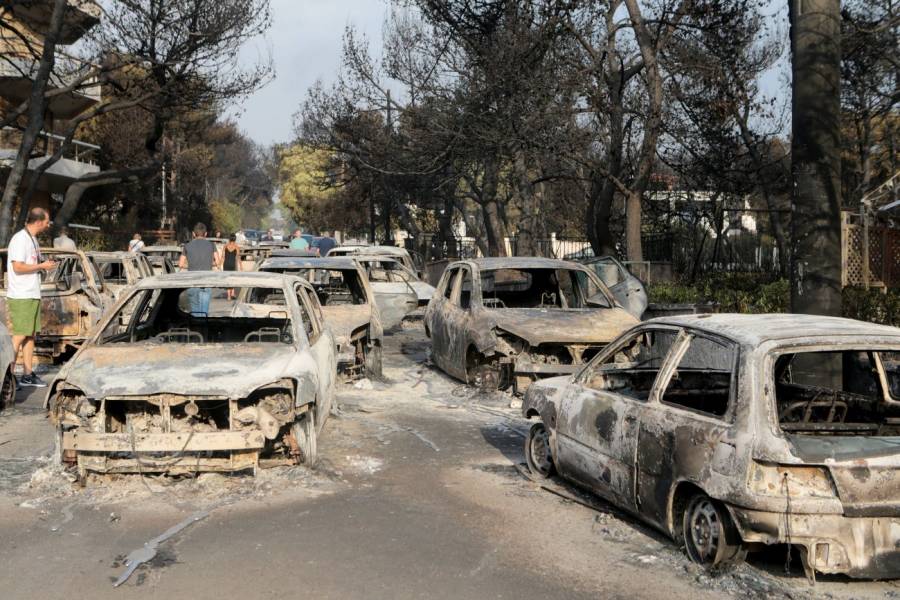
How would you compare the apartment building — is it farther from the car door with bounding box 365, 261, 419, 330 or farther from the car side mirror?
the car side mirror

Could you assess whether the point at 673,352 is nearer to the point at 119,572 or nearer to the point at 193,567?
the point at 193,567

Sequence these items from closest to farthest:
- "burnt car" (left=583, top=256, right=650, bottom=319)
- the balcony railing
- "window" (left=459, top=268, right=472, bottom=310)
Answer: "window" (left=459, top=268, right=472, bottom=310)
"burnt car" (left=583, top=256, right=650, bottom=319)
the balcony railing

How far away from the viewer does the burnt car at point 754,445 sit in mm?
4504

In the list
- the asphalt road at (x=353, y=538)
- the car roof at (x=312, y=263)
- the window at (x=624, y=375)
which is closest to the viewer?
the asphalt road at (x=353, y=538)

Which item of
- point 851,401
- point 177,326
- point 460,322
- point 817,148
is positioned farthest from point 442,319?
point 851,401

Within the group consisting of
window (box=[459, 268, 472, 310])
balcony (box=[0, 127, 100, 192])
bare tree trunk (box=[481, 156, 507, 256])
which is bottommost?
window (box=[459, 268, 472, 310])

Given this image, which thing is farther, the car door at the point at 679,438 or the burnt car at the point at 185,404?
the burnt car at the point at 185,404

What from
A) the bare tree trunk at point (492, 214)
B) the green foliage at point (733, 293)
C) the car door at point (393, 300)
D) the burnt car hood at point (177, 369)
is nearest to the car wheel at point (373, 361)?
the burnt car hood at point (177, 369)

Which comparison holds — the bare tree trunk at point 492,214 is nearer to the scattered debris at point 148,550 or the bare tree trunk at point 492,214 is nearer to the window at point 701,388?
the window at point 701,388

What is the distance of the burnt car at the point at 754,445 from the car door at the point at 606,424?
0.04ft

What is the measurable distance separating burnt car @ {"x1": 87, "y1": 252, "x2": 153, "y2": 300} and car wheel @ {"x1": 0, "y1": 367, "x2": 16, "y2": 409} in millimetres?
4287

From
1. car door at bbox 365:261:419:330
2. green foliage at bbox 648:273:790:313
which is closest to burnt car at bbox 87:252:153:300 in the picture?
car door at bbox 365:261:419:330

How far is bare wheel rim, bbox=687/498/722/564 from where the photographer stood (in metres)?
4.79

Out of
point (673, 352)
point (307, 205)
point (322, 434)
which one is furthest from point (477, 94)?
point (307, 205)
